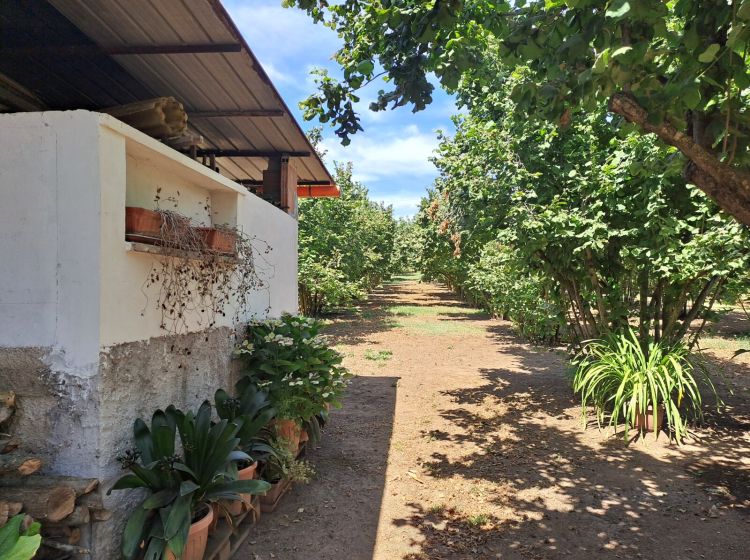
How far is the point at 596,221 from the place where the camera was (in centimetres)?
571

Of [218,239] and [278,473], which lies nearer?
[218,239]

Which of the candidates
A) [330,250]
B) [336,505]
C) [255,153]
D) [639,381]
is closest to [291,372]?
[336,505]

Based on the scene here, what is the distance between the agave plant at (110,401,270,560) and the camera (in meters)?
2.38

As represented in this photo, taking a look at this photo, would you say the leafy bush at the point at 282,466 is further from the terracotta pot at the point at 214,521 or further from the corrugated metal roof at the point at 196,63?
the corrugated metal roof at the point at 196,63

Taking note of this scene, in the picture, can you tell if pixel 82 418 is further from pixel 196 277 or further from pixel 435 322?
pixel 435 322

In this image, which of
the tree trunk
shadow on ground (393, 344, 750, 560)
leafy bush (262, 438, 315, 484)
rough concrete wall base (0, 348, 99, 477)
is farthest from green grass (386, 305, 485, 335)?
rough concrete wall base (0, 348, 99, 477)

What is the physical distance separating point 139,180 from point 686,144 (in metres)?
3.43

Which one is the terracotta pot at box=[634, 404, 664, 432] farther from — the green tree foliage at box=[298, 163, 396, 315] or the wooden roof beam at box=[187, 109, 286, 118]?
the green tree foliage at box=[298, 163, 396, 315]

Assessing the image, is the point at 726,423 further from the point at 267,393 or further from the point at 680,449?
the point at 267,393

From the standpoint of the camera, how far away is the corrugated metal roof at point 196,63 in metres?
2.55

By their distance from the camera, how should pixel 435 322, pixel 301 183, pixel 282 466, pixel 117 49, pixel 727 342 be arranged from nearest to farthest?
pixel 117 49 < pixel 282 466 < pixel 301 183 < pixel 727 342 < pixel 435 322

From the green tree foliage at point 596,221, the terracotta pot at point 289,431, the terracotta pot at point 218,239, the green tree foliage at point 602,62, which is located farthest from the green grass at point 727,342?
the terracotta pot at point 218,239

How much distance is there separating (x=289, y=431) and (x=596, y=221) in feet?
14.3

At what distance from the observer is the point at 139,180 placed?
3.10 meters
